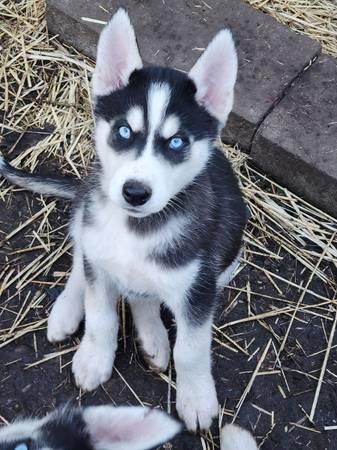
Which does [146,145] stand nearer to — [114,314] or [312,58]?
[114,314]

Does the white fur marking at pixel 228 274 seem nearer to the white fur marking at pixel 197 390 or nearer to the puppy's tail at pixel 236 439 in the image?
the white fur marking at pixel 197 390

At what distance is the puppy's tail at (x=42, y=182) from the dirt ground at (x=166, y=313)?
189 mm

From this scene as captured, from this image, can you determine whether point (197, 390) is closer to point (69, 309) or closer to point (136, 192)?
point (69, 309)

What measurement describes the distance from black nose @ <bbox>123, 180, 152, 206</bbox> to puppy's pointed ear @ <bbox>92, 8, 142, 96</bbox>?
57 centimetres

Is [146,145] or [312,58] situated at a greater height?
[146,145]

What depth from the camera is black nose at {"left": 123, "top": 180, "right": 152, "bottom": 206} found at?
2.96 m

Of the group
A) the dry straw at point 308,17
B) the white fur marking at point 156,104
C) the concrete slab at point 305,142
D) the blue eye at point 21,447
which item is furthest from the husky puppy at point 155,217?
the dry straw at point 308,17

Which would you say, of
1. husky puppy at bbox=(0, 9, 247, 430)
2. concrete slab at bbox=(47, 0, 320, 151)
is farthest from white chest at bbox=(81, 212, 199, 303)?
concrete slab at bbox=(47, 0, 320, 151)

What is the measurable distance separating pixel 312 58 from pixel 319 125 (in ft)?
1.95

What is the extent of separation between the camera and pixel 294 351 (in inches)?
171

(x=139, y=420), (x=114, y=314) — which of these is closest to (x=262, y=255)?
(x=114, y=314)

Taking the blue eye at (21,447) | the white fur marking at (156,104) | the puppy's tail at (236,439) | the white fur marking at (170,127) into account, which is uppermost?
the white fur marking at (156,104)

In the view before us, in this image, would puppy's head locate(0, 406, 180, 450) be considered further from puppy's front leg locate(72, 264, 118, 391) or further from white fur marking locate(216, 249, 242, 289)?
white fur marking locate(216, 249, 242, 289)

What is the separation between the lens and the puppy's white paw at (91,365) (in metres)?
3.99
